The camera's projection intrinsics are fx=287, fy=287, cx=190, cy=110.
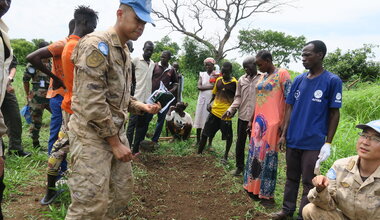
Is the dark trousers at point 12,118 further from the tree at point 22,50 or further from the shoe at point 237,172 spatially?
the tree at point 22,50

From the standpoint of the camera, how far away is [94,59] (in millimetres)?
1726

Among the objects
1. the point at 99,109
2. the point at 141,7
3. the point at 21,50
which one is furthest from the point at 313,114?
the point at 21,50

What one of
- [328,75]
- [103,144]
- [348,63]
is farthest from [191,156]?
[348,63]

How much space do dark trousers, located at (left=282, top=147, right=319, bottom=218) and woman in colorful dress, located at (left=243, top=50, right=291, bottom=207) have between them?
0.37 m

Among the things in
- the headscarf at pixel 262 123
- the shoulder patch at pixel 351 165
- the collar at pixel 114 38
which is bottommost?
the shoulder patch at pixel 351 165

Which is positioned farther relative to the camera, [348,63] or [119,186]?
[348,63]

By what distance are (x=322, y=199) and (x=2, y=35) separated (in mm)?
2426

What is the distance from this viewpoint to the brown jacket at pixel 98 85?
173cm

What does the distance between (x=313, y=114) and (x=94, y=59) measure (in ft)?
6.73

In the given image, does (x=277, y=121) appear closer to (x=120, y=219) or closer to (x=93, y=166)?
(x=120, y=219)

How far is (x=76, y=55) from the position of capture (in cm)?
182

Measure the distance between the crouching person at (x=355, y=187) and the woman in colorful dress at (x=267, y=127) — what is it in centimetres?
109

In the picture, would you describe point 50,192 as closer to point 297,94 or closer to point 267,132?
point 267,132

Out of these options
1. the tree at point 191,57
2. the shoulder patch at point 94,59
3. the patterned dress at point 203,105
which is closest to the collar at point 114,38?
the shoulder patch at point 94,59
